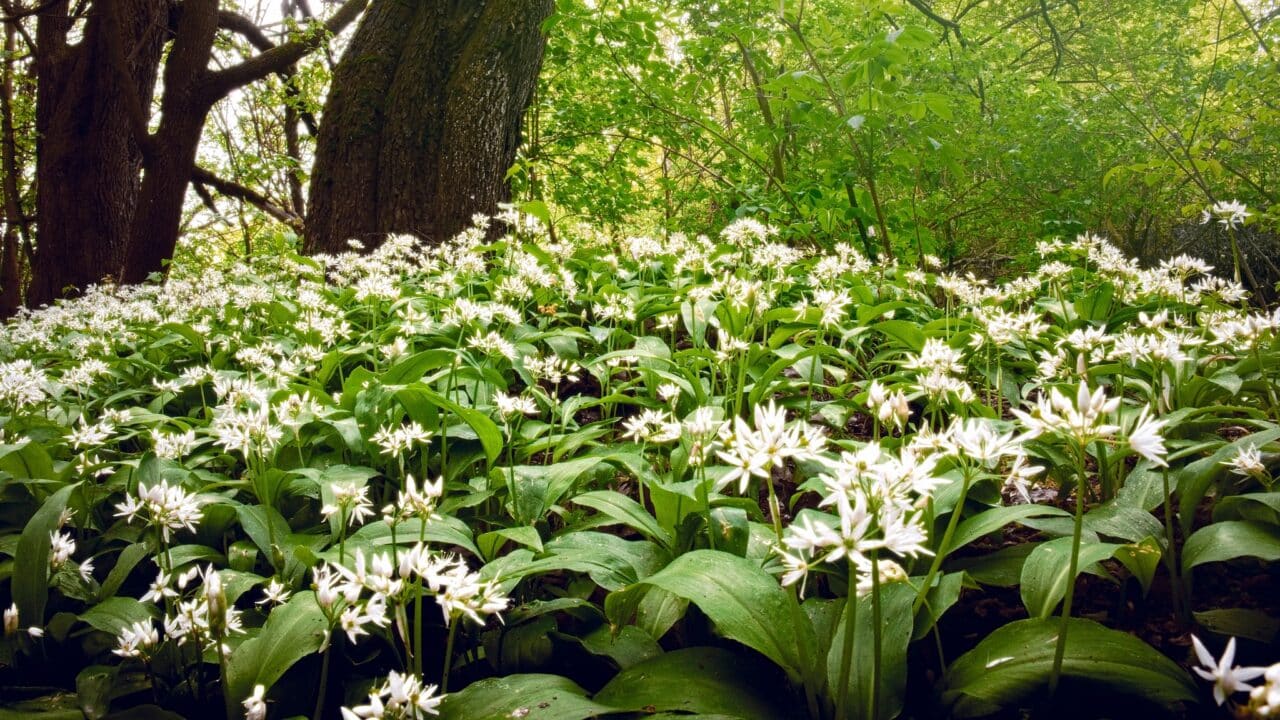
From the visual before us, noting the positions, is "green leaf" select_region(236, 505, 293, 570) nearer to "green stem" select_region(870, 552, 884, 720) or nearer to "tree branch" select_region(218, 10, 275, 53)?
"green stem" select_region(870, 552, 884, 720)

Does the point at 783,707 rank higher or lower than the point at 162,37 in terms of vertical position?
lower

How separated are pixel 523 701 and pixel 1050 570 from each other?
37.2 inches

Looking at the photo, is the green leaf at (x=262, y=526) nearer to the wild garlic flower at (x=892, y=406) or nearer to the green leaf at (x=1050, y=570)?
the wild garlic flower at (x=892, y=406)

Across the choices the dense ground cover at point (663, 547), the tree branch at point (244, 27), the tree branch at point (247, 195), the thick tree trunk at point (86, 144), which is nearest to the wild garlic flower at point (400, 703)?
the dense ground cover at point (663, 547)

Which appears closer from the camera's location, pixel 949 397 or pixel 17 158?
pixel 949 397

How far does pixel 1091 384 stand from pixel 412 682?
7.11ft

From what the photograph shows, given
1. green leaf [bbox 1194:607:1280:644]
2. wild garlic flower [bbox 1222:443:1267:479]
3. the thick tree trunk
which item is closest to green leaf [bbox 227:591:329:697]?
green leaf [bbox 1194:607:1280:644]

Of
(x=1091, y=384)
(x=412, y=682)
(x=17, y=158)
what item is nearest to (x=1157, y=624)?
(x=1091, y=384)

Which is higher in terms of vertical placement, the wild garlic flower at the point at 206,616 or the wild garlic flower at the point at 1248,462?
the wild garlic flower at the point at 1248,462

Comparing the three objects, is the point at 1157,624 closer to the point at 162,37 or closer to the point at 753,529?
the point at 753,529

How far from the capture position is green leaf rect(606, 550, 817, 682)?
41.1 inches

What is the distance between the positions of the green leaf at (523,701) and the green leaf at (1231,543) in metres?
1.08

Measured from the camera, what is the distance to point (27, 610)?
4.58 ft

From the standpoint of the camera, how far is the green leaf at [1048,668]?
3.10 feet
